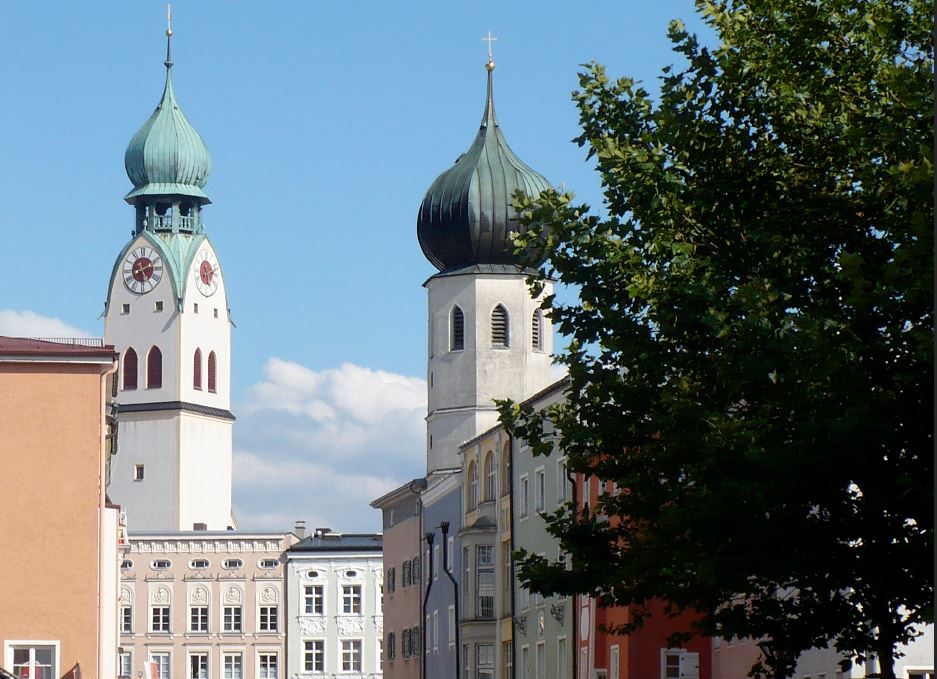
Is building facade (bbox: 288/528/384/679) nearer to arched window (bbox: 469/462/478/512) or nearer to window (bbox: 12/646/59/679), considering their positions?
arched window (bbox: 469/462/478/512)

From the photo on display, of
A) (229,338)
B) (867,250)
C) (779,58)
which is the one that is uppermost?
(229,338)

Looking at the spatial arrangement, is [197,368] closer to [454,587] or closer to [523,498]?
[454,587]

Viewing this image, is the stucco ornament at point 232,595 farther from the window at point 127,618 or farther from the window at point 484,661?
the window at point 484,661

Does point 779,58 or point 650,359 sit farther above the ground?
point 779,58

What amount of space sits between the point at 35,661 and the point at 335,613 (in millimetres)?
78962

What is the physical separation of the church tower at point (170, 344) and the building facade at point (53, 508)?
93.2 m

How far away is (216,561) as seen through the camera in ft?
414

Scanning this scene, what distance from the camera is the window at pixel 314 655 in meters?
124

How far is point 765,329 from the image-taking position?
24.5 meters

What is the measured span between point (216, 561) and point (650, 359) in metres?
100

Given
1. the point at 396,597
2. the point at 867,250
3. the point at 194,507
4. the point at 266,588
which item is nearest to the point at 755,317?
the point at 867,250

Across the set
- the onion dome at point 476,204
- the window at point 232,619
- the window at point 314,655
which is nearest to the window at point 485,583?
the onion dome at point 476,204

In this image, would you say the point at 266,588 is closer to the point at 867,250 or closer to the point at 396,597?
the point at 396,597

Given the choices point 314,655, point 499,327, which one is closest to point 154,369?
point 314,655
